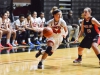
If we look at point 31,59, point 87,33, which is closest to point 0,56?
point 31,59

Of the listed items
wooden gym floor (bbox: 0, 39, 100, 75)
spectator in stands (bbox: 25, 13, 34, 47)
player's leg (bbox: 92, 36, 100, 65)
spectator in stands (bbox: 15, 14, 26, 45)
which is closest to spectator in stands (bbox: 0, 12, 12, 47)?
spectator in stands (bbox: 15, 14, 26, 45)

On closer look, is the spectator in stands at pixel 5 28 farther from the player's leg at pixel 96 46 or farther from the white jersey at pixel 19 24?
the player's leg at pixel 96 46

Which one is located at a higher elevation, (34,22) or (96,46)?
(34,22)

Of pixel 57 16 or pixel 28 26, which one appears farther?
pixel 28 26

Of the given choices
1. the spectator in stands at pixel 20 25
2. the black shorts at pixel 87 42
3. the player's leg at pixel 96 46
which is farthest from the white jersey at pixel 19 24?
the player's leg at pixel 96 46

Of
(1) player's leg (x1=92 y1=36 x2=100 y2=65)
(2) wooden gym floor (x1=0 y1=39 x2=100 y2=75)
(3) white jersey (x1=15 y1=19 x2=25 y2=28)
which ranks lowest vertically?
(2) wooden gym floor (x1=0 y1=39 x2=100 y2=75)

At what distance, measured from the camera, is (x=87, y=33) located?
688 cm

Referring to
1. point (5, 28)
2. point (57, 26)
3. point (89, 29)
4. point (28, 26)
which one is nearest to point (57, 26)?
point (57, 26)

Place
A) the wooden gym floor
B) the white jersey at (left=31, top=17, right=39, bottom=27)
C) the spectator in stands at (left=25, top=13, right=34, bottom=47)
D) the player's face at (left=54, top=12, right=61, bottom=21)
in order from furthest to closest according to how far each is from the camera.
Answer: the white jersey at (left=31, top=17, right=39, bottom=27)
the spectator in stands at (left=25, top=13, right=34, bottom=47)
the player's face at (left=54, top=12, right=61, bottom=21)
the wooden gym floor

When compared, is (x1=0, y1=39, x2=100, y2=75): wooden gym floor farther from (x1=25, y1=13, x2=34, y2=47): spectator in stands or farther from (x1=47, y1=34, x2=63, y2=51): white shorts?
(x1=25, y1=13, x2=34, y2=47): spectator in stands

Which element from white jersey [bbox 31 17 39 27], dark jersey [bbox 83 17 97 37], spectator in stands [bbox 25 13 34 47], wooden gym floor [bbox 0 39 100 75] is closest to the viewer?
wooden gym floor [bbox 0 39 100 75]

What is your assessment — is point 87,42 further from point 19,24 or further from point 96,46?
point 19,24

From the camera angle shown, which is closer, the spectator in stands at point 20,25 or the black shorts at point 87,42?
the black shorts at point 87,42

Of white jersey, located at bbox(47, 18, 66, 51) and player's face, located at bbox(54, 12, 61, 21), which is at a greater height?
player's face, located at bbox(54, 12, 61, 21)
